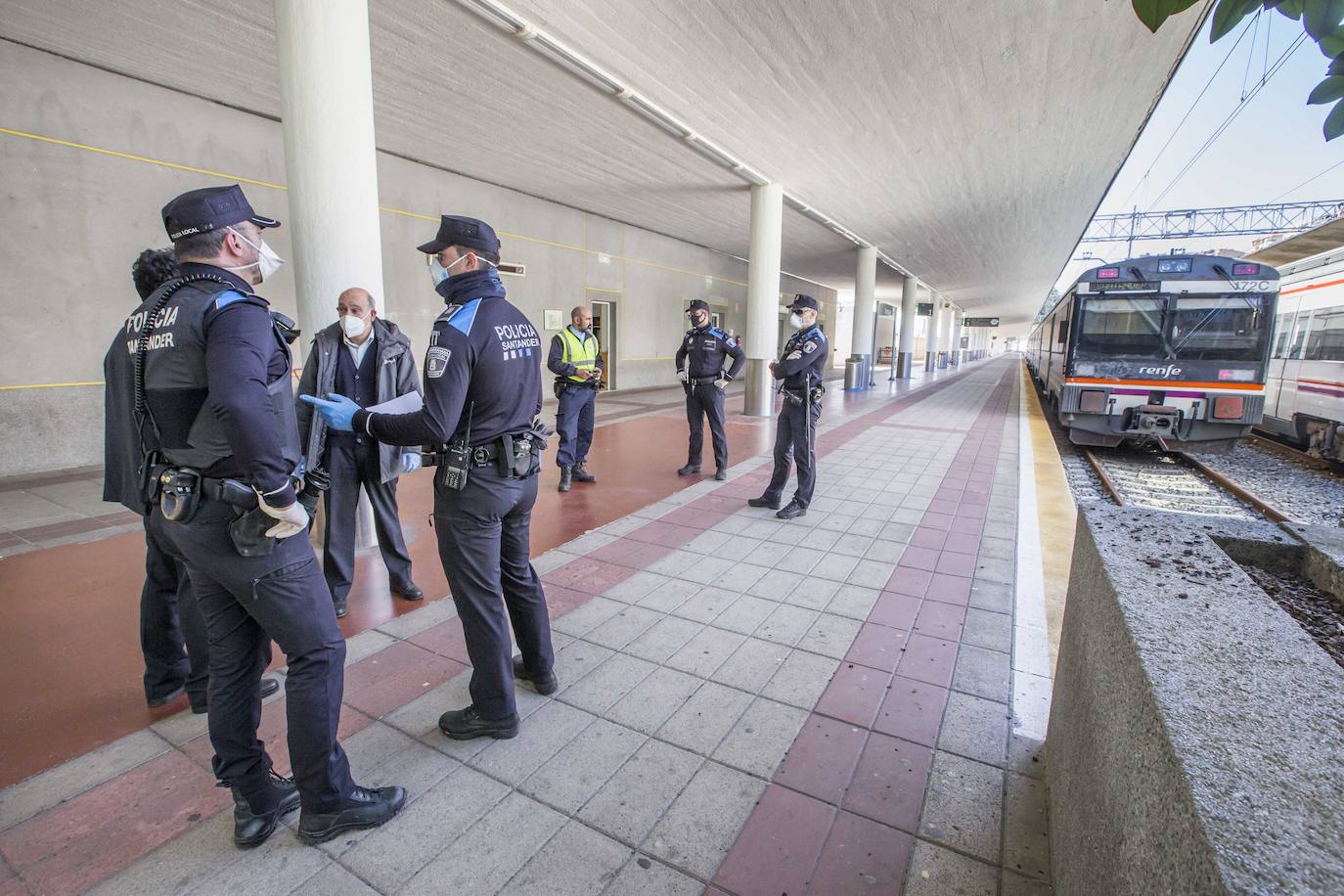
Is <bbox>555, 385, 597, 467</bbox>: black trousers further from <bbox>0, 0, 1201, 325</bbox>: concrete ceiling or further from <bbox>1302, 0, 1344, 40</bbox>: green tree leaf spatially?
<bbox>1302, 0, 1344, 40</bbox>: green tree leaf

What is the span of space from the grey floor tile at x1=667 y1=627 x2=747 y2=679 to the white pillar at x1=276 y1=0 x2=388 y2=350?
292 centimetres

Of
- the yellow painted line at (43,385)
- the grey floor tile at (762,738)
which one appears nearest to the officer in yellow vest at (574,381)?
the grey floor tile at (762,738)

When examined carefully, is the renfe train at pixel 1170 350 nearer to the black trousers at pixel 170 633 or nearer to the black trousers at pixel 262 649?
the black trousers at pixel 262 649

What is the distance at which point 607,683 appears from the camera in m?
2.98

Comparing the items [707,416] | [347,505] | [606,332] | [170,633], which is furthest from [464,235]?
[606,332]

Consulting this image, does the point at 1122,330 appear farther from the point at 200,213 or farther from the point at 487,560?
the point at 200,213

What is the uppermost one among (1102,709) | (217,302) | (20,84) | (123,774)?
(20,84)

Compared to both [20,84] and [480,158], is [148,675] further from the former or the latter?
[480,158]

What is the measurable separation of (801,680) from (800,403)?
293 centimetres

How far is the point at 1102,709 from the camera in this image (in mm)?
1424

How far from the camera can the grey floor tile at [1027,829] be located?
1982 mm

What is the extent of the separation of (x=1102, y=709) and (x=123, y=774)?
326 centimetres

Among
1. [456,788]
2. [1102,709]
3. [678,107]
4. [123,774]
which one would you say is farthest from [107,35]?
[1102,709]

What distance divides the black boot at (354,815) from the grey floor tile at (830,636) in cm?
202
